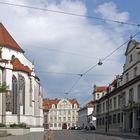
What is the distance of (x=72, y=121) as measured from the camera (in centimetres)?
19088

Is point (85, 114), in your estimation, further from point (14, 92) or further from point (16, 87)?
point (14, 92)

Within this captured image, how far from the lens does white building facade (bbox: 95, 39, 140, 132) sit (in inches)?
2759

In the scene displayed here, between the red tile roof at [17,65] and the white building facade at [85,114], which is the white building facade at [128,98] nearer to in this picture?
the red tile roof at [17,65]

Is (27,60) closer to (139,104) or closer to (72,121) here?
(139,104)

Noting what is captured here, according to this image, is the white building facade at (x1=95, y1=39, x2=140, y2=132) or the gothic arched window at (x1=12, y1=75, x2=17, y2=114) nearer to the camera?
the white building facade at (x1=95, y1=39, x2=140, y2=132)

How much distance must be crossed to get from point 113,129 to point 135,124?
750 inches

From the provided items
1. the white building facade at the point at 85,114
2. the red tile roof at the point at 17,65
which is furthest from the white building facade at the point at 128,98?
the white building facade at the point at 85,114

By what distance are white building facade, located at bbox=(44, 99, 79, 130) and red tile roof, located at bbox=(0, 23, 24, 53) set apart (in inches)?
3374

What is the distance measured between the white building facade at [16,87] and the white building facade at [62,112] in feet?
266

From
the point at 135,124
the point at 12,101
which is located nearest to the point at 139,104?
the point at 135,124

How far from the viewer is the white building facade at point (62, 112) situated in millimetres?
184000

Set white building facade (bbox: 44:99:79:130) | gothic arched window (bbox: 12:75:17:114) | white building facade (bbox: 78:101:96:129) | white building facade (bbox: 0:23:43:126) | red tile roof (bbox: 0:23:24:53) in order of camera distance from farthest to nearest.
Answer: white building facade (bbox: 44:99:79:130)
white building facade (bbox: 78:101:96:129)
red tile roof (bbox: 0:23:24:53)
gothic arched window (bbox: 12:75:17:114)
white building facade (bbox: 0:23:43:126)

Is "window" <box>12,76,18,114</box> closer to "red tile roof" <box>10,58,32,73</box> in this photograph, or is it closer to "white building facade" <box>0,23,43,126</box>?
"white building facade" <box>0,23,43,126</box>

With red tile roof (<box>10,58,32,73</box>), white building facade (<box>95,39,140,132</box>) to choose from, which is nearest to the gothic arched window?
red tile roof (<box>10,58,32,73</box>)
